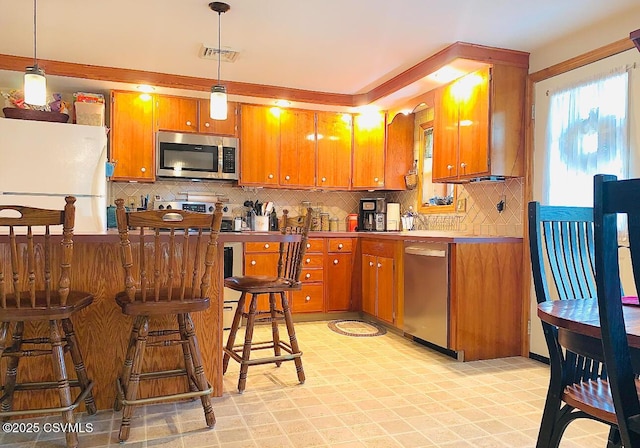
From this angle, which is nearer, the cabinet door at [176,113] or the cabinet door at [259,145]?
the cabinet door at [176,113]

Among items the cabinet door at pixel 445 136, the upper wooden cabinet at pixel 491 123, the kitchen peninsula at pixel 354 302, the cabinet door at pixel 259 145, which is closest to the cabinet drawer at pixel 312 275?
the kitchen peninsula at pixel 354 302

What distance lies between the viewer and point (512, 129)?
143 inches

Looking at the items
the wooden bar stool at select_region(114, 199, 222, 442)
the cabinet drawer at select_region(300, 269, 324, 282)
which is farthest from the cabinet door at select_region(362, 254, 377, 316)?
the wooden bar stool at select_region(114, 199, 222, 442)

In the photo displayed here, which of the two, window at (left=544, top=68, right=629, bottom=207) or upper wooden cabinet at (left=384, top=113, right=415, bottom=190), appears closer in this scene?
window at (left=544, top=68, right=629, bottom=207)

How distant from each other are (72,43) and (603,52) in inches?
146

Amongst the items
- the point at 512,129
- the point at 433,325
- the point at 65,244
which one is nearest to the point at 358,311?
the point at 433,325

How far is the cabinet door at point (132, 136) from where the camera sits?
4.49 m

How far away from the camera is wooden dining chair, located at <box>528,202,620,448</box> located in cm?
138

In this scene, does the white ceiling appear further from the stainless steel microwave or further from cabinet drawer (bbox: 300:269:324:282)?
cabinet drawer (bbox: 300:269:324:282)

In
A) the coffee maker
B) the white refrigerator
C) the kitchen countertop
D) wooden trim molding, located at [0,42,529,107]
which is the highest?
wooden trim molding, located at [0,42,529,107]

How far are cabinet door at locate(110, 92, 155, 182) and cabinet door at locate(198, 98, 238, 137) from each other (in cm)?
47

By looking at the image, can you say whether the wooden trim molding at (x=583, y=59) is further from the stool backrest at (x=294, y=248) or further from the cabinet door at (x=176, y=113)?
the cabinet door at (x=176, y=113)

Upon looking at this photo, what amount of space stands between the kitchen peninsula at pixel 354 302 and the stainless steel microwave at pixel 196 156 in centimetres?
113

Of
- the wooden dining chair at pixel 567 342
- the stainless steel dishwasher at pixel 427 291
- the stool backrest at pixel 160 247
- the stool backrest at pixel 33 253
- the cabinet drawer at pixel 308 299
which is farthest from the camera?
the cabinet drawer at pixel 308 299
